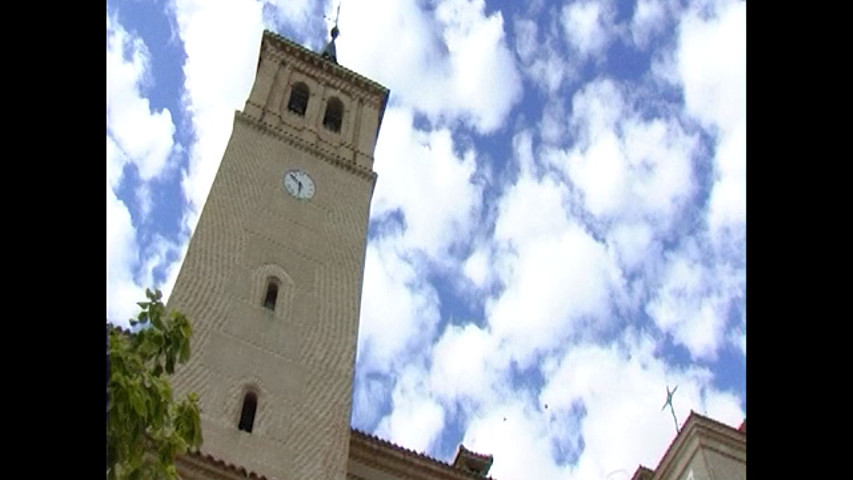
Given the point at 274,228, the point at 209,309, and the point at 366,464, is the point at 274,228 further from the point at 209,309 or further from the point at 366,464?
the point at 366,464

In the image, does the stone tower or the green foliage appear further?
the stone tower

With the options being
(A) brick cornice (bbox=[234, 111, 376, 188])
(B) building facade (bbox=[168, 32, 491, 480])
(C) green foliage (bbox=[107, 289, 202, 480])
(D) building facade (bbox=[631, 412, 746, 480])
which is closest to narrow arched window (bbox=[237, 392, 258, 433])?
(B) building facade (bbox=[168, 32, 491, 480])

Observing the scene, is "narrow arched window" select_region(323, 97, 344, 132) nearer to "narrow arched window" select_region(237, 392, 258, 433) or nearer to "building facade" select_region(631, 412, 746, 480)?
"narrow arched window" select_region(237, 392, 258, 433)

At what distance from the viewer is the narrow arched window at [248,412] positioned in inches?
783

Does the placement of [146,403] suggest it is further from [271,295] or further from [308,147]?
[308,147]

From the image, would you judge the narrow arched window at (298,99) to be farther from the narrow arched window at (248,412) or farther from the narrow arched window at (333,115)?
the narrow arched window at (248,412)

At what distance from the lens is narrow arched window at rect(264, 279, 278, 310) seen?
22859mm

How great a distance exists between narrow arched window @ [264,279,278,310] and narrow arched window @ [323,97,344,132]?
847 centimetres

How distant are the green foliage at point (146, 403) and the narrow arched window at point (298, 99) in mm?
22232

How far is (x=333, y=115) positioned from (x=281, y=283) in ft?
31.1
